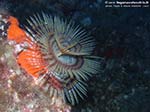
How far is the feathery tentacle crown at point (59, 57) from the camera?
3.32m

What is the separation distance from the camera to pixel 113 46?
3.83 m

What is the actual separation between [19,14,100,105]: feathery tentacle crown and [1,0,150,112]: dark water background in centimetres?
13

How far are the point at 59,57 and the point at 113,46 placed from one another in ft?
2.40

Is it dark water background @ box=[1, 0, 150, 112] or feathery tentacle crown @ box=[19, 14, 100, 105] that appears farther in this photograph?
dark water background @ box=[1, 0, 150, 112]

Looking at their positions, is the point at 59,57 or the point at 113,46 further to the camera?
the point at 113,46

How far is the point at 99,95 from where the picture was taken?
3.54 m

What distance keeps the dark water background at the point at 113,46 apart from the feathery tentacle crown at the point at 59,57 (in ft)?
0.42

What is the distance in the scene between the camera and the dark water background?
3520 mm

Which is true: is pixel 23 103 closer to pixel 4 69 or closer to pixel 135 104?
pixel 4 69

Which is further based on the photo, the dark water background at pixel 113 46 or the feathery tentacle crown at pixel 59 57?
the dark water background at pixel 113 46

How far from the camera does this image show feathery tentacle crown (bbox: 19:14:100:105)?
332cm

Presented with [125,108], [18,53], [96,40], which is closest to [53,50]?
[18,53]

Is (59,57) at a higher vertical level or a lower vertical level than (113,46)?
higher

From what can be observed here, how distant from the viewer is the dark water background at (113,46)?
3520 mm
